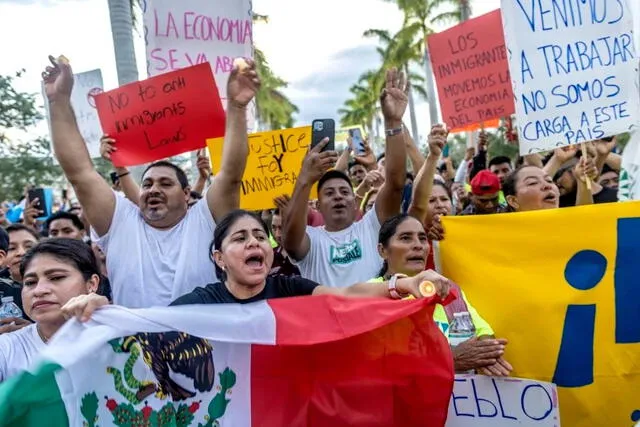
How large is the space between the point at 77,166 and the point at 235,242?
1080mm

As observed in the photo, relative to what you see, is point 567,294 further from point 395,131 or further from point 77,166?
point 77,166

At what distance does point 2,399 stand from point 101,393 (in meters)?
0.34

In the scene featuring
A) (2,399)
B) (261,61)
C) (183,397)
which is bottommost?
(183,397)

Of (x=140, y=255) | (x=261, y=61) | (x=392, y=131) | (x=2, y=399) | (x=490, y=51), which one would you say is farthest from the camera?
(x=261, y=61)

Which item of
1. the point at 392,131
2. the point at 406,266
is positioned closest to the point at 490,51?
the point at 392,131

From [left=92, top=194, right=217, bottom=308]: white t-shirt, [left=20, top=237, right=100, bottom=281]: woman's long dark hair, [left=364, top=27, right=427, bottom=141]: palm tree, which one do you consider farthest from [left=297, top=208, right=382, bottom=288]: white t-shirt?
[left=364, top=27, right=427, bottom=141]: palm tree

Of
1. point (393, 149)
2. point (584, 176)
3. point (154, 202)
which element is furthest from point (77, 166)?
point (584, 176)

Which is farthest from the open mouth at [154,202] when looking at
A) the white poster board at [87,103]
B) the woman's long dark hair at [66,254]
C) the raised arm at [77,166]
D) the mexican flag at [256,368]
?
the white poster board at [87,103]

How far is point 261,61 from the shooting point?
1838 centimetres

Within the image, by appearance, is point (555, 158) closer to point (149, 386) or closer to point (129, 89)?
point (129, 89)

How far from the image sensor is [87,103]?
24.7ft

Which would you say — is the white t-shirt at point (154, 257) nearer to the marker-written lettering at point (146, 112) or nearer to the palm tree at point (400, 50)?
the marker-written lettering at point (146, 112)

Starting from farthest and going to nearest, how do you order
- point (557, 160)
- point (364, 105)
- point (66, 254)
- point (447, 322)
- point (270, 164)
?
point (364, 105)
point (557, 160)
point (270, 164)
point (447, 322)
point (66, 254)

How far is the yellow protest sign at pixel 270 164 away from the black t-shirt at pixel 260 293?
180 cm
